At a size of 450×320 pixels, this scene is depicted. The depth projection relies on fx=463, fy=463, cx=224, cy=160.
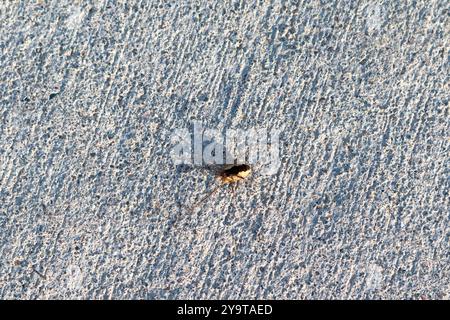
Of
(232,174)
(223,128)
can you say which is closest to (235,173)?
(232,174)

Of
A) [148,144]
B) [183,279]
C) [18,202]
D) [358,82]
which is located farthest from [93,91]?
[358,82]

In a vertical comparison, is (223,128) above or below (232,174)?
above

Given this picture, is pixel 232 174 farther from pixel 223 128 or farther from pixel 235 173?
pixel 223 128

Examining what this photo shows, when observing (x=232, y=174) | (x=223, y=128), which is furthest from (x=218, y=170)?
(x=223, y=128)

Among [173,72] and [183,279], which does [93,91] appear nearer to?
[173,72]
